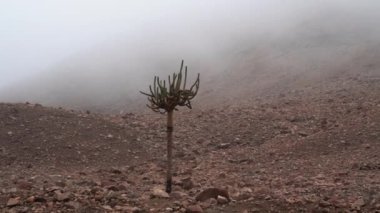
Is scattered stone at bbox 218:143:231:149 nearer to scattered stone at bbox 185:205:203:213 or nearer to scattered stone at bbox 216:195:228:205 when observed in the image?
scattered stone at bbox 216:195:228:205

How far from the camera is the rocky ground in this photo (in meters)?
6.62

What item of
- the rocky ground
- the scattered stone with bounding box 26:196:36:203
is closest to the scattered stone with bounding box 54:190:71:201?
the rocky ground

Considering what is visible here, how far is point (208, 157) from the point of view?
10695 mm

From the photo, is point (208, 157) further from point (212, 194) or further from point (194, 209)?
point (194, 209)

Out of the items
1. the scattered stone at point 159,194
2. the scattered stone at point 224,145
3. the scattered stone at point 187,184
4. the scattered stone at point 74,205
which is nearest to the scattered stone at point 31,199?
the scattered stone at point 74,205

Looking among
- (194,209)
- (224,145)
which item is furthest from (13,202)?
(224,145)

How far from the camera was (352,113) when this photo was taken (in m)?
12.2

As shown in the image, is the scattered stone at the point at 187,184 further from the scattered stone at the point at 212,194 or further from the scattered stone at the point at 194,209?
the scattered stone at the point at 194,209

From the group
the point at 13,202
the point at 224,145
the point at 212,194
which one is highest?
the point at 224,145

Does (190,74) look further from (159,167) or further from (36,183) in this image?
(36,183)

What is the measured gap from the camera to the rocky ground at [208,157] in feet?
21.7

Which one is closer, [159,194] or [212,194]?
[212,194]

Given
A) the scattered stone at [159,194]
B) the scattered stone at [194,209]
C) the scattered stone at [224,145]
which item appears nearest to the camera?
the scattered stone at [194,209]

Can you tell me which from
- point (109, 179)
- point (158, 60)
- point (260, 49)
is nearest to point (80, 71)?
point (158, 60)
